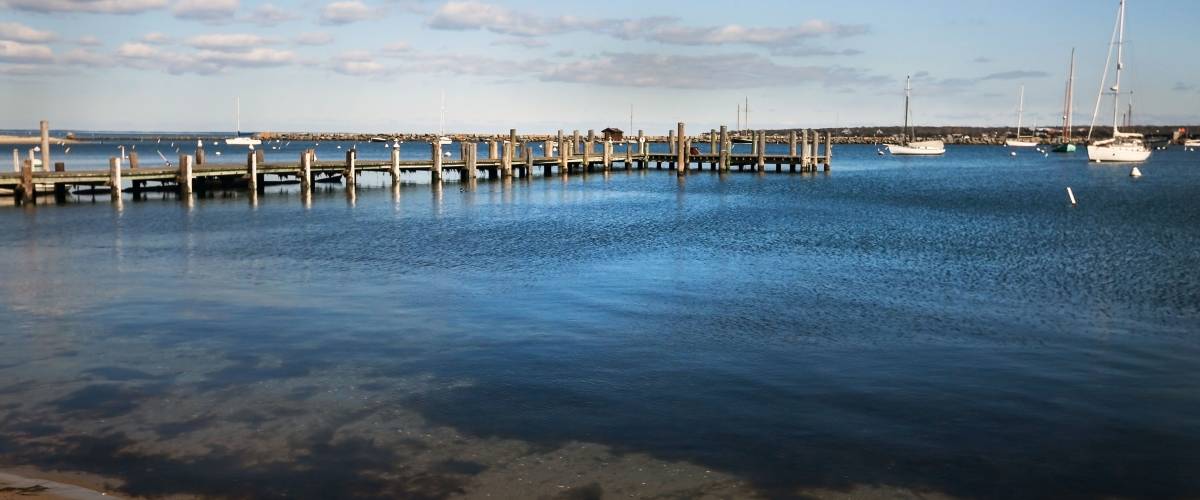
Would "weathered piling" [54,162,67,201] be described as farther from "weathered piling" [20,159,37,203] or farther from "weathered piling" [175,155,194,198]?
"weathered piling" [175,155,194,198]

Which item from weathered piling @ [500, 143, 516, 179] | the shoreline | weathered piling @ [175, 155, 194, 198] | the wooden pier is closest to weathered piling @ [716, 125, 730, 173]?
the wooden pier

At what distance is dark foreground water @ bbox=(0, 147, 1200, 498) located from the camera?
10898mm

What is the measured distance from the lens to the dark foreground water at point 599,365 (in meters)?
10.9

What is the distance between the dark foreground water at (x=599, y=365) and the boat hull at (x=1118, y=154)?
261 feet

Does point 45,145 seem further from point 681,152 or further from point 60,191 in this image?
point 681,152

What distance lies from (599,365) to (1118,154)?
106564 mm

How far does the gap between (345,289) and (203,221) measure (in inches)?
727

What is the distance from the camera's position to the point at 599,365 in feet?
50.3

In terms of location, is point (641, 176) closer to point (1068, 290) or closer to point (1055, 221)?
point (1055, 221)

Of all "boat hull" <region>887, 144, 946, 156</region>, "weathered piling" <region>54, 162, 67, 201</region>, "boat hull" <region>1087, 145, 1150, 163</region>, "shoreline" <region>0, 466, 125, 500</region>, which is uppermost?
"boat hull" <region>887, 144, 946, 156</region>

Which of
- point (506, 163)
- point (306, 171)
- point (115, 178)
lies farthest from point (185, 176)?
point (506, 163)

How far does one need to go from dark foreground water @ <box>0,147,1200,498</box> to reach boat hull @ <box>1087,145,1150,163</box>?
7949cm

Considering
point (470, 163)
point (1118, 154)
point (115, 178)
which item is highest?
point (1118, 154)

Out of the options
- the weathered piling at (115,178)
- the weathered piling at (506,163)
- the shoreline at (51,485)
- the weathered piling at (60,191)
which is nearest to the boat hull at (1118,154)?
the weathered piling at (506,163)
